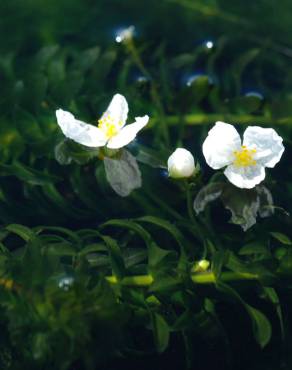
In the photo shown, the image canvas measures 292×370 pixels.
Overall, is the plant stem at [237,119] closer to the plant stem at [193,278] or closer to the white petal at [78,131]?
the white petal at [78,131]

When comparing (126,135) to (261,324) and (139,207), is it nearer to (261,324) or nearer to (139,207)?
(139,207)

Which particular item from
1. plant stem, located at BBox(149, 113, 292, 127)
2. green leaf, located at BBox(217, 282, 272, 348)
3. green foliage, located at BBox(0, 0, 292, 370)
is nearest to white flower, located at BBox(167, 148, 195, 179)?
green foliage, located at BBox(0, 0, 292, 370)

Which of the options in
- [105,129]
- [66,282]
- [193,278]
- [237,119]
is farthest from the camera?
[237,119]

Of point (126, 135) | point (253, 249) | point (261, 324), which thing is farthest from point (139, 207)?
point (261, 324)

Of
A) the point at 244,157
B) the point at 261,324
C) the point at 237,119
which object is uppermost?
the point at 244,157

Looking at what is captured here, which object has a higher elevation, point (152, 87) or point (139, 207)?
point (152, 87)

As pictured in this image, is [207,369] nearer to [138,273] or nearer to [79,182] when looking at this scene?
[138,273]

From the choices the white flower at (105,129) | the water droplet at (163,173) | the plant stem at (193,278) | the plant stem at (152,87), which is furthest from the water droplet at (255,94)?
the plant stem at (193,278)

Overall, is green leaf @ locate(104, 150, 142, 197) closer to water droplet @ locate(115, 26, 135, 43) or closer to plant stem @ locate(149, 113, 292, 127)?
plant stem @ locate(149, 113, 292, 127)
